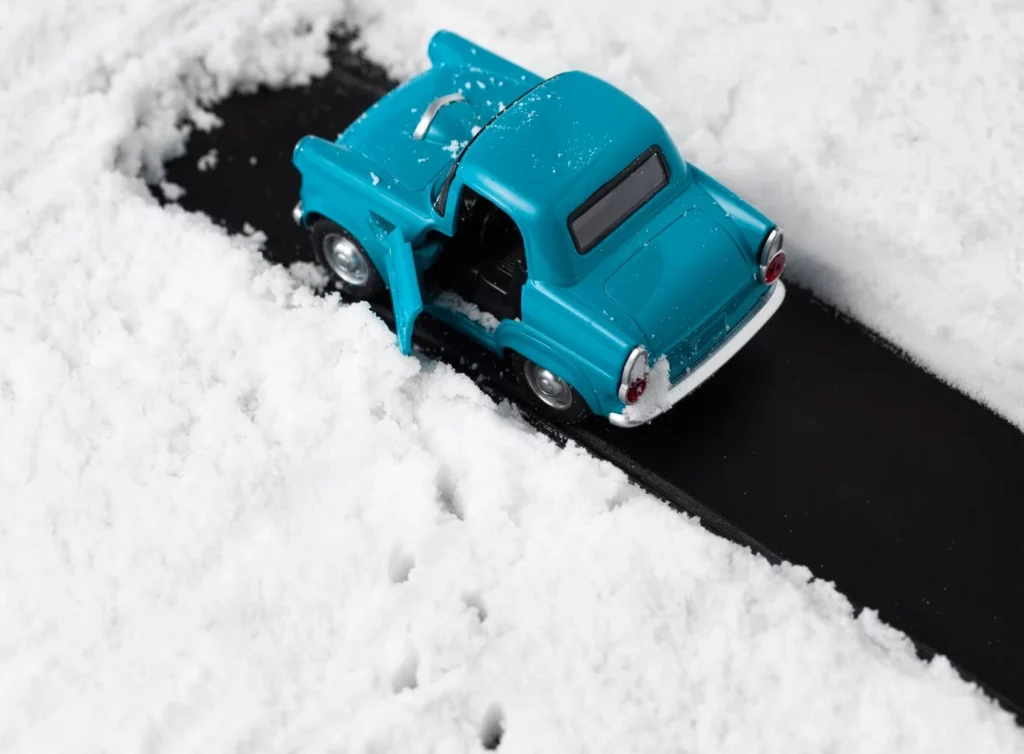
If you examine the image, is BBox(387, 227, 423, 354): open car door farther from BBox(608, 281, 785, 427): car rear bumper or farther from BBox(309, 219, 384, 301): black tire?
BBox(608, 281, 785, 427): car rear bumper

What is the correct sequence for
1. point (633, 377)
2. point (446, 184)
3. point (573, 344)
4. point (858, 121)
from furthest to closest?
point (858, 121)
point (446, 184)
point (573, 344)
point (633, 377)

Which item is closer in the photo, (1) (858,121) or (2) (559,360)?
(2) (559,360)

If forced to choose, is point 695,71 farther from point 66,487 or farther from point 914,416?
point 66,487

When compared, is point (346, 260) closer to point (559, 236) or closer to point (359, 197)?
point (359, 197)

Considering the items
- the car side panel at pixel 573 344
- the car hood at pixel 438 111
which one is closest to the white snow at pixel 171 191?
the car hood at pixel 438 111

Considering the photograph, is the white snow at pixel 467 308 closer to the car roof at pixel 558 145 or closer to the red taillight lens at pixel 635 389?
the car roof at pixel 558 145

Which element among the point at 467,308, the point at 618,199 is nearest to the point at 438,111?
the point at 467,308

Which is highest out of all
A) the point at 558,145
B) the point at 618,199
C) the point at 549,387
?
the point at 558,145
